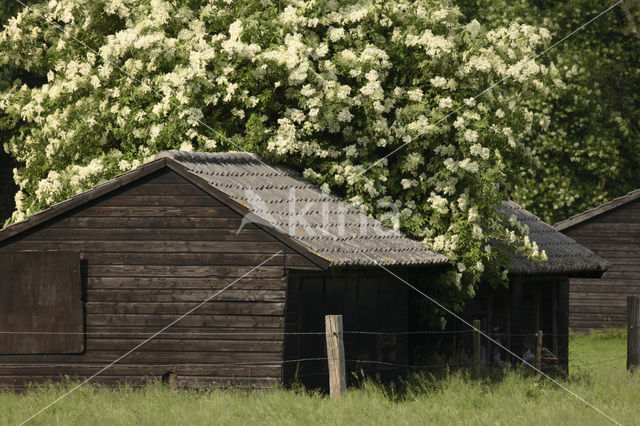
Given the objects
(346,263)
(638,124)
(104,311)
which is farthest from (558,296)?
(638,124)

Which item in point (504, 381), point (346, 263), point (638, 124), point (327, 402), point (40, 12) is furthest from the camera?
point (638, 124)

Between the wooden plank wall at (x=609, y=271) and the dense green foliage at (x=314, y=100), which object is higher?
the dense green foliage at (x=314, y=100)

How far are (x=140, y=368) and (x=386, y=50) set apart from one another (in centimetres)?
846

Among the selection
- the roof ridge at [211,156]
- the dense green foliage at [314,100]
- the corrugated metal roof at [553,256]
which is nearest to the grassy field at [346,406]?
the dense green foliage at [314,100]

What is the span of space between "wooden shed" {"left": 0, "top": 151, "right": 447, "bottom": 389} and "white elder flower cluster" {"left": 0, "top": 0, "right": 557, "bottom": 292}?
335 centimetres

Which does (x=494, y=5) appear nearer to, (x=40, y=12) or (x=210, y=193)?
(x=40, y=12)

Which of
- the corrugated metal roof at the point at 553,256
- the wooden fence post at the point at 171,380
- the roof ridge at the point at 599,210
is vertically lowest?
the wooden fence post at the point at 171,380

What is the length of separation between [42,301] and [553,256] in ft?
40.5

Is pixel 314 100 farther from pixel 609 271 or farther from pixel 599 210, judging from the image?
pixel 609 271

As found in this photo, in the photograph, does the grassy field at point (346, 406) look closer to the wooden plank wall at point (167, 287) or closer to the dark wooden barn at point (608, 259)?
the wooden plank wall at point (167, 287)

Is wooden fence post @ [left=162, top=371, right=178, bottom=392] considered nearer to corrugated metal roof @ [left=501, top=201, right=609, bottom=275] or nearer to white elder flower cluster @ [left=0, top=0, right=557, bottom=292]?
white elder flower cluster @ [left=0, top=0, right=557, bottom=292]

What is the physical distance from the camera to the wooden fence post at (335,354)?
15.4 meters

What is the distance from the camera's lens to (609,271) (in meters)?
34.6

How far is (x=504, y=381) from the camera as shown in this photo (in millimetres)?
18469
